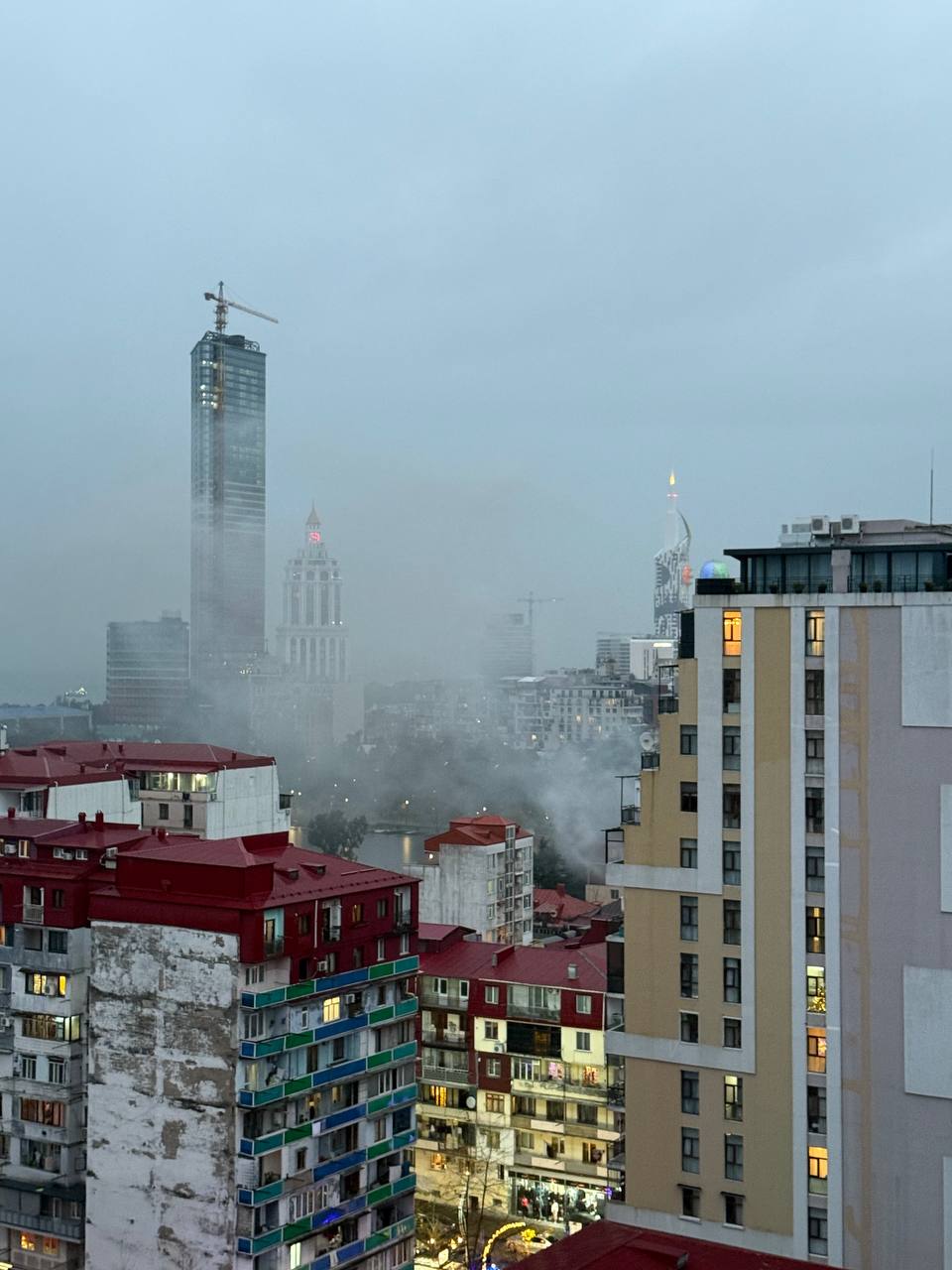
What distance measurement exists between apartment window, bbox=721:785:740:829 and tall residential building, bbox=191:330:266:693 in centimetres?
9939

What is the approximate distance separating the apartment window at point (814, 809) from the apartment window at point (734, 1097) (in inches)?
122

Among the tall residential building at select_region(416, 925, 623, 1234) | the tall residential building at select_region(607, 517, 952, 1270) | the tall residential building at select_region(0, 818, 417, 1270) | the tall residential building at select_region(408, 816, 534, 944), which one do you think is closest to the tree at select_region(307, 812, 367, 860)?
the tall residential building at select_region(408, 816, 534, 944)

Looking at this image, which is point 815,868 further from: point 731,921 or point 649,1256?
point 649,1256

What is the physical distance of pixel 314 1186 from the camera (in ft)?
58.7

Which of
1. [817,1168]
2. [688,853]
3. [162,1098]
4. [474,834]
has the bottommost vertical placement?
[162,1098]

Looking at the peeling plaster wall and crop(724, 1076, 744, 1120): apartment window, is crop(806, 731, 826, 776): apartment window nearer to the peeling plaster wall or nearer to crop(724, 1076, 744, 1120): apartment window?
crop(724, 1076, 744, 1120): apartment window

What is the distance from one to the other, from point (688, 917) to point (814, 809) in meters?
2.09

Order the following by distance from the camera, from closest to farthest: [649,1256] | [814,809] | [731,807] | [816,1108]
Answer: [649,1256] → [816,1108] → [814,809] → [731,807]

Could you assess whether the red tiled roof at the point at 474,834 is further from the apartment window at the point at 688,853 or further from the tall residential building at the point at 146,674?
the tall residential building at the point at 146,674

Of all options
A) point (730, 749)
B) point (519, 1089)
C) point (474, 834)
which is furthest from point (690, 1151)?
point (474, 834)

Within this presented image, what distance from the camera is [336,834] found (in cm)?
6275

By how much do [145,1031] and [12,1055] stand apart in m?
3.23

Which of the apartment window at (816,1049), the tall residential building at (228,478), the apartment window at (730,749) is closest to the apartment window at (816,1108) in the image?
the apartment window at (816,1049)

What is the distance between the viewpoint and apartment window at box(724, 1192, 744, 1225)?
15.6m
